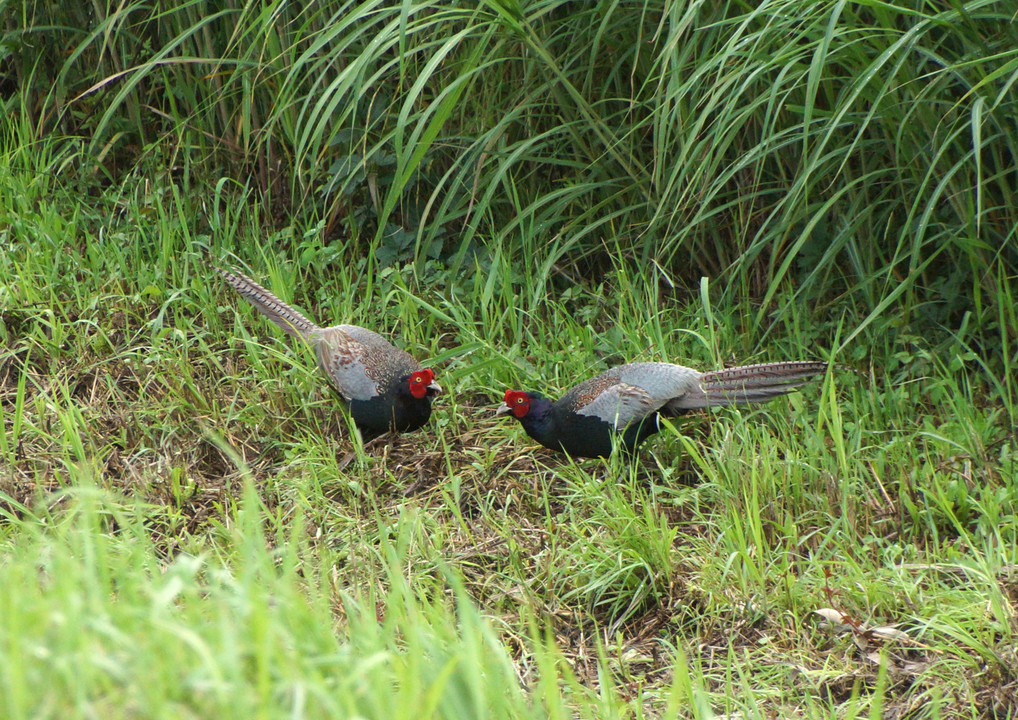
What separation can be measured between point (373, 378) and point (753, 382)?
1.34 metres

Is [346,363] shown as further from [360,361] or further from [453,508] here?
[453,508]

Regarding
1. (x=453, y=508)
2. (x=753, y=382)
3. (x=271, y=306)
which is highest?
(x=271, y=306)

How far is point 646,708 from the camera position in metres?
2.67

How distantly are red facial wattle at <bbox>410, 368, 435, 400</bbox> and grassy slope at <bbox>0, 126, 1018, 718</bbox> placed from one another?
185mm

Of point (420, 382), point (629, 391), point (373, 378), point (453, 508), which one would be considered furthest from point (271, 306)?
point (629, 391)

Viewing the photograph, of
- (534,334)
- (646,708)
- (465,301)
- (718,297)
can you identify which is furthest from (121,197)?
(646,708)

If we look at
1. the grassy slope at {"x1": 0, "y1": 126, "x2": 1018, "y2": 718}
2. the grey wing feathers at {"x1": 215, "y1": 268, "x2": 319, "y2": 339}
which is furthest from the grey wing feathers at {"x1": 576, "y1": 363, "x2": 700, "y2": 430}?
the grey wing feathers at {"x1": 215, "y1": 268, "x2": 319, "y2": 339}

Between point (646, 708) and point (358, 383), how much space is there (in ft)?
5.57

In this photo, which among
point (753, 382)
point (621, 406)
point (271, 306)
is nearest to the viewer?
point (621, 406)

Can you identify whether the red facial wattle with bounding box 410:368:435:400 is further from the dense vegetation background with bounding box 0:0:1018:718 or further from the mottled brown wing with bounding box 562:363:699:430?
the mottled brown wing with bounding box 562:363:699:430

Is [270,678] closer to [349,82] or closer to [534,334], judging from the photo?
[349,82]

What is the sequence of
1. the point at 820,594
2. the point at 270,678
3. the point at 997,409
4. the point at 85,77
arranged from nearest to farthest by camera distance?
the point at 270,678, the point at 820,594, the point at 997,409, the point at 85,77

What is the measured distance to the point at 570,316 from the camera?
4410 mm

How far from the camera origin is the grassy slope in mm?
1509
